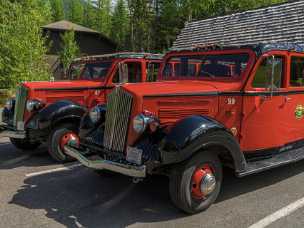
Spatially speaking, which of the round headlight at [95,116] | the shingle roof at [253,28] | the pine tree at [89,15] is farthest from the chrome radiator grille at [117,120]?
the pine tree at [89,15]

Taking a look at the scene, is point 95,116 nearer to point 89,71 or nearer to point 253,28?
point 89,71

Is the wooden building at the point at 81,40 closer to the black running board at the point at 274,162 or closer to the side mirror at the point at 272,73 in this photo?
the black running board at the point at 274,162

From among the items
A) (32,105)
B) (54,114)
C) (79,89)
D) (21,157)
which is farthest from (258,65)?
(21,157)

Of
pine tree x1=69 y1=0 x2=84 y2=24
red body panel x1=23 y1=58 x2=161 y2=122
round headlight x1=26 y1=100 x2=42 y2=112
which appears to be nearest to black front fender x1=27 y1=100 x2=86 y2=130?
round headlight x1=26 y1=100 x2=42 y2=112

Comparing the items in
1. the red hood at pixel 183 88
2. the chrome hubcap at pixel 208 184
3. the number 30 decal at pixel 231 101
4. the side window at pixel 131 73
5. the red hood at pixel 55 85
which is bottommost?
the chrome hubcap at pixel 208 184

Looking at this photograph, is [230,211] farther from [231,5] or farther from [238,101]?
[231,5]

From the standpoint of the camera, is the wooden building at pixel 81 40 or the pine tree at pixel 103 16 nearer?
the wooden building at pixel 81 40

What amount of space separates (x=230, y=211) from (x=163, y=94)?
167cm

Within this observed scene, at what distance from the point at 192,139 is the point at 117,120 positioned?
3.50 ft

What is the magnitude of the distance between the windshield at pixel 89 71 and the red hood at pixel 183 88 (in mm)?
3218

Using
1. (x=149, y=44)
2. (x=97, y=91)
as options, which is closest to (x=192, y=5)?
(x=149, y=44)

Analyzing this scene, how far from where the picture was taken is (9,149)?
794 centimetres

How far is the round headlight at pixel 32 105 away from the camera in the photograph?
6891 mm

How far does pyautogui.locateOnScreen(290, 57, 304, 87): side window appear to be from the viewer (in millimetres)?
5781
